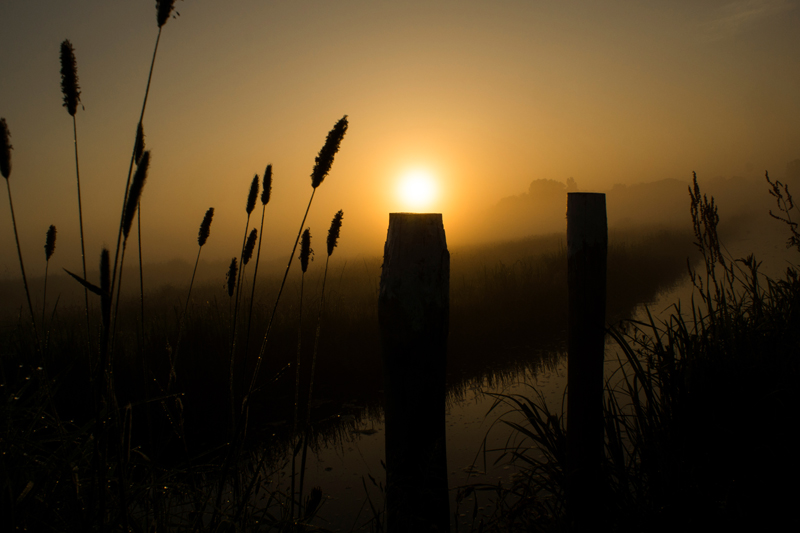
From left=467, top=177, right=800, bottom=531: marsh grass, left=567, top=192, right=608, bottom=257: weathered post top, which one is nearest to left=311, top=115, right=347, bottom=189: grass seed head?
left=567, top=192, right=608, bottom=257: weathered post top

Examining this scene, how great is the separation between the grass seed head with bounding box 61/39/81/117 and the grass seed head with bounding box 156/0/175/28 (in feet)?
0.68

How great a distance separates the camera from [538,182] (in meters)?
103

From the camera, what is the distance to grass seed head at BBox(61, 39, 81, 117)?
949mm

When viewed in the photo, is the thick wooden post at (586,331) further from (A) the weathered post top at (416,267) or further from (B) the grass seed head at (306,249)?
(B) the grass seed head at (306,249)

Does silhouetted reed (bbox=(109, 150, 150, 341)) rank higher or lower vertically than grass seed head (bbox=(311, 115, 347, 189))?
lower

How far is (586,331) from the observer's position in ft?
6.67

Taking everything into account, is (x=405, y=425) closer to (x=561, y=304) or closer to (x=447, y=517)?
(x=447, y=517)

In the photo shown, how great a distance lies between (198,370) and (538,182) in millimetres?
106710

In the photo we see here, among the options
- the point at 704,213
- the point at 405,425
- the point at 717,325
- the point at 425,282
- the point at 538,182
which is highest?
the point at 538,182

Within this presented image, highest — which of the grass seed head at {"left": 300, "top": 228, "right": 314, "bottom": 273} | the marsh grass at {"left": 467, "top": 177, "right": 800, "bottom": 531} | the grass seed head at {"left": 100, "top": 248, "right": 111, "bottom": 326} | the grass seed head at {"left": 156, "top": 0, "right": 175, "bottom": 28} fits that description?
the grass seed head at {"left": 156, "top": 0, "right": 175, "bottom": 28}

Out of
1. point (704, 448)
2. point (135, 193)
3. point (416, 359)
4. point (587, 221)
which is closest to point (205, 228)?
point (135, 193)

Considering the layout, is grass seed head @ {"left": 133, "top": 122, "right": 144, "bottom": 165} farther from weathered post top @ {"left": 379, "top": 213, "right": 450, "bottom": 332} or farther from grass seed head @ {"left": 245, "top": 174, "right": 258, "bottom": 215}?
weathered post top @ {"left": 379, "top": 213, "right": 450, "bottom": 332}

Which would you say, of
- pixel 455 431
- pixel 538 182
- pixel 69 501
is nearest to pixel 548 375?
pixel 455 431

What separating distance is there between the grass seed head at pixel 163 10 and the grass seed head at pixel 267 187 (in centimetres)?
61
